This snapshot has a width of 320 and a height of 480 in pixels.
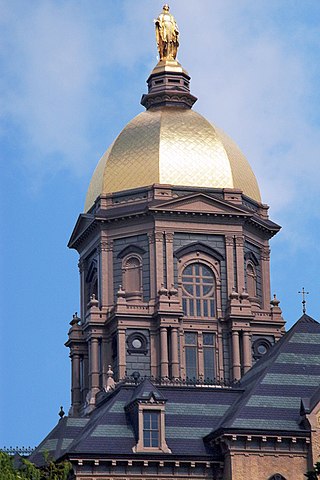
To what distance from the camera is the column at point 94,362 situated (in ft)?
316

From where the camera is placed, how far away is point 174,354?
9388 centimetres

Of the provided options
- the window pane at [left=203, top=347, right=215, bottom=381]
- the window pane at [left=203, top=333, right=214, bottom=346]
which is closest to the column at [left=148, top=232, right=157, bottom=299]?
the window pane at [left=203, top=333, right=214, bottom=346]

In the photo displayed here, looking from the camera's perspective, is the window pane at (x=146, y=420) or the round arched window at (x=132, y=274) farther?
the round arched window at (x=132, y=274)

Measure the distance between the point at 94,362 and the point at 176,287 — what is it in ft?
20.9

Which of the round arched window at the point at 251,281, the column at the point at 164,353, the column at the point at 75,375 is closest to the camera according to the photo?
the column at the point at 164,353

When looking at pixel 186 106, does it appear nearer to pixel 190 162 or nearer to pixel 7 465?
pixel 190 162

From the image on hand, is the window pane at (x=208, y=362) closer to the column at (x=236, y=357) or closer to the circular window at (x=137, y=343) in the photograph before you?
the column at (x=236, y=357)

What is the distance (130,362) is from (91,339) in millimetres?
3654

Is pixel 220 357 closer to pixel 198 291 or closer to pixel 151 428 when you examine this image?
pixel 198 291

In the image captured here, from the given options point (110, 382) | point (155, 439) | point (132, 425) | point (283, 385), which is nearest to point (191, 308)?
point (110, 382)

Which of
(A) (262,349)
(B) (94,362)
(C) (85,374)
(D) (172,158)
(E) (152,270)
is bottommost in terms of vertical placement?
(B) (94,362)

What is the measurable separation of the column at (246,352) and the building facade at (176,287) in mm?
126

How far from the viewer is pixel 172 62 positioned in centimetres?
10625

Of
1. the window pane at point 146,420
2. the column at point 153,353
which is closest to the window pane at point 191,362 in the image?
the column at point 153,353
